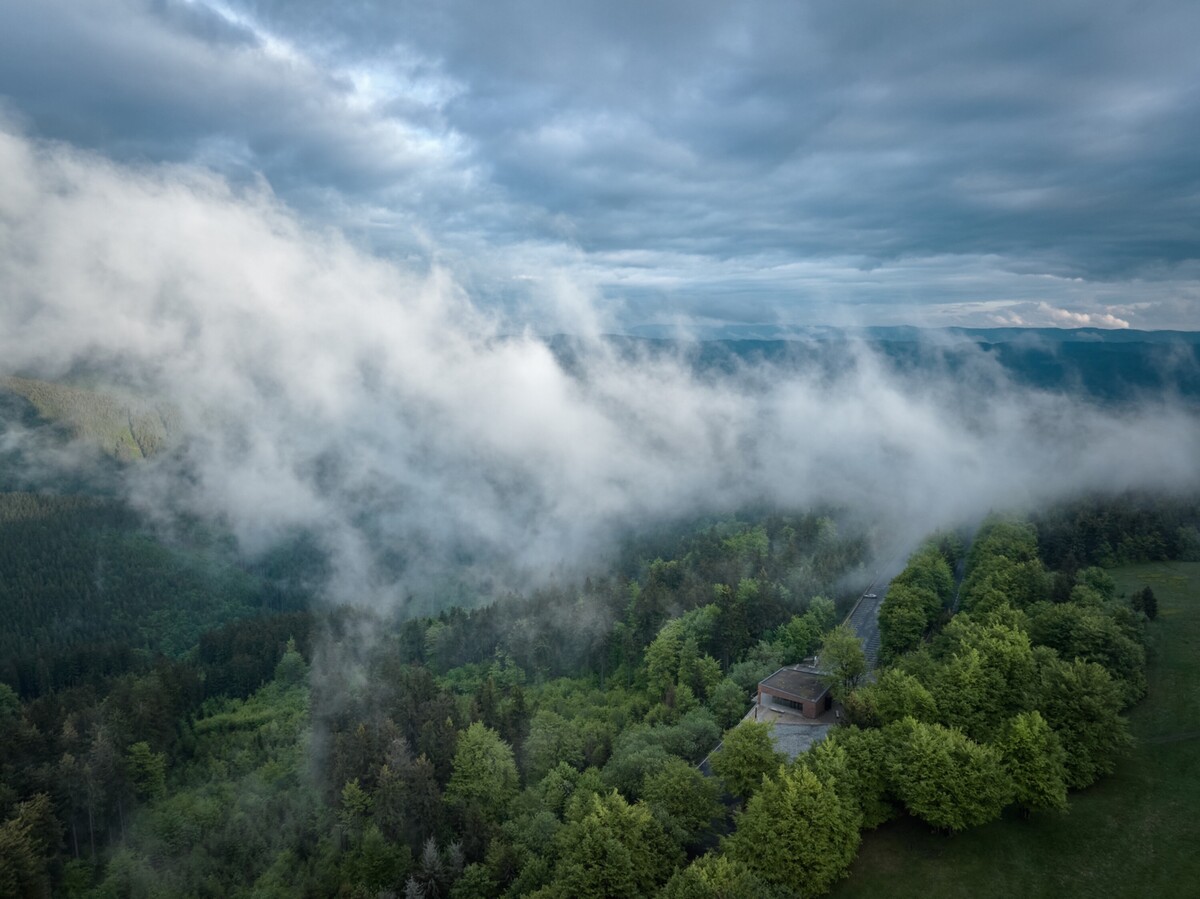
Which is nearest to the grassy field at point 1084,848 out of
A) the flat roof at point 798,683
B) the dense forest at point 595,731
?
the dense forest at point 595,731

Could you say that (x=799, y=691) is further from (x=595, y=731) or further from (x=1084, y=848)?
(x=1084, y=848)

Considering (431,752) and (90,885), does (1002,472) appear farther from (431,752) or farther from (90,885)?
(90,885)

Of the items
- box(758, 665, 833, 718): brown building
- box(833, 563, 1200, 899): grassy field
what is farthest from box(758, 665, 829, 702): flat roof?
box(833, 563, 1200, 899): grassy field

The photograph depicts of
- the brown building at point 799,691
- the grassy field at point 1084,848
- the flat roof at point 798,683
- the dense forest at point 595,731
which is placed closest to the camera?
the grassy field at point 1084,848

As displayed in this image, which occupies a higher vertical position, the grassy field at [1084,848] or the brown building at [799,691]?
the grassy field at [1084,848]

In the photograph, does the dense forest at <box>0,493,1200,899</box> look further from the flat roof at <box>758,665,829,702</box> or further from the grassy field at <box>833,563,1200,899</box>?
the flat roof at <box>758,665,829,702</box>

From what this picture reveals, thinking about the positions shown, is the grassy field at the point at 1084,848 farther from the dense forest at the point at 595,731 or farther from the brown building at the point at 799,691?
the brown building at the point at 799,691

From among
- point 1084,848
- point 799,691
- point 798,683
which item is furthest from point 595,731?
point 1084,848
